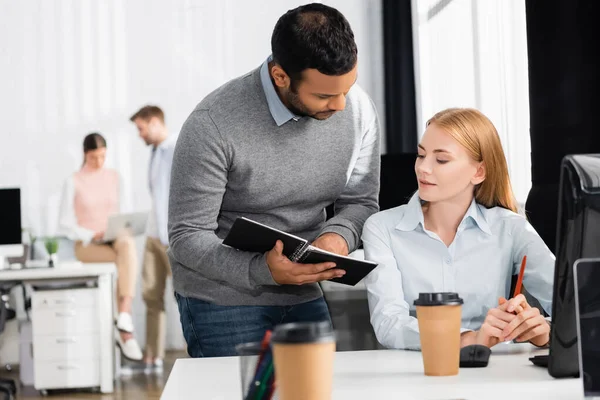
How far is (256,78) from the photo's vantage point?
207 centimetres

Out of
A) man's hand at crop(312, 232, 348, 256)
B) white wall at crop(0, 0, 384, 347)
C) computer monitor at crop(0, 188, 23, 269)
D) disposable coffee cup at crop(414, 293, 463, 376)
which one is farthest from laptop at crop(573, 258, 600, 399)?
white wall at crop(0, 0, 384, 347)

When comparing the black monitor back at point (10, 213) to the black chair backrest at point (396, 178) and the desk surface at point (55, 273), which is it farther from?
the black chair backrest at point (396, 178)

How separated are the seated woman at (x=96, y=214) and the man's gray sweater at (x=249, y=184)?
13.2ft

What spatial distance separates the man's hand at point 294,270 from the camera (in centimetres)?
183

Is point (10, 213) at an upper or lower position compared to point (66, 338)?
upper

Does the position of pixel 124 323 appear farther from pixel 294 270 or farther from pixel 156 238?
pixel 294 270

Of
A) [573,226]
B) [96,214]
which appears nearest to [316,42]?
[573,226]

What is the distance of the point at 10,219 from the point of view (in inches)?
207

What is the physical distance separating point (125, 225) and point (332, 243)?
14.5 ft

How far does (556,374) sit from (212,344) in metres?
0.95

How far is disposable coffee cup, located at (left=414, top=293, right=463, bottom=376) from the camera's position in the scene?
129 cm

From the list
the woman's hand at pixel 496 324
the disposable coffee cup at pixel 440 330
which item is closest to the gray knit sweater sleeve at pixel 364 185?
the woman's hand at pixel 496 324

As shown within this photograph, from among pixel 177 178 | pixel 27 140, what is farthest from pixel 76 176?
pixel 177 178

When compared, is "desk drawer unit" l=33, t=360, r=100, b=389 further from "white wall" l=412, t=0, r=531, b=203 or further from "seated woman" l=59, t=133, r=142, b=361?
"white wall" l=412, t=0, r=531, b=203
